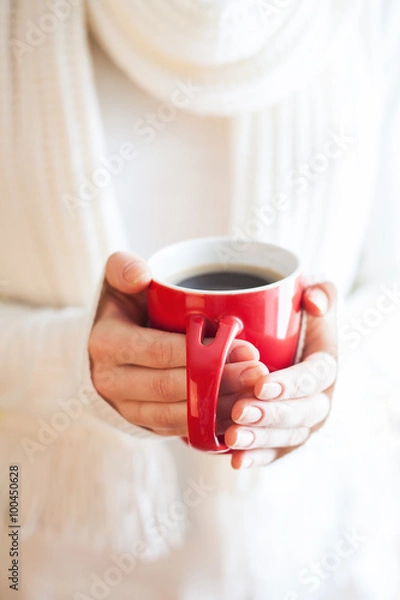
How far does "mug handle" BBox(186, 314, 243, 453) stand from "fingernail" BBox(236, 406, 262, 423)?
2 cm

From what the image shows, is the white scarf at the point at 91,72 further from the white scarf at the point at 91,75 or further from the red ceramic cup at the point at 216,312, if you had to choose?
the red ceramic cup at the point at 216,312

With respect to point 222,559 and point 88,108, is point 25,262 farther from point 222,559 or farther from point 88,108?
point 222,559

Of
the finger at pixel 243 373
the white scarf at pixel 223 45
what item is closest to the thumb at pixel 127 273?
the finger at pixel 243 373

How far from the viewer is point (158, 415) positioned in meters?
0.49

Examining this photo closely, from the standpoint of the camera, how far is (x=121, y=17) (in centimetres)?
63

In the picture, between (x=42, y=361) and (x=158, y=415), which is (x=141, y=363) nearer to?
(x=158, y=415)

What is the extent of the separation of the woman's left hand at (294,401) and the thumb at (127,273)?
0.12 metres

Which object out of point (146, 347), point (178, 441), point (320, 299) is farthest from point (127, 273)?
point (178, 441)

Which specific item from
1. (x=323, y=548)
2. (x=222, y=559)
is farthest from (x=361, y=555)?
(x=222, y=559)

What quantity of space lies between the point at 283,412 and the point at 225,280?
0.41 ft

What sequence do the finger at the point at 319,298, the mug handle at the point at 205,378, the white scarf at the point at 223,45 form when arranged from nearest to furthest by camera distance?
the mug handle at the point at 205,378, the finger at the point at 319,298, the white scarf at the point at 223,45

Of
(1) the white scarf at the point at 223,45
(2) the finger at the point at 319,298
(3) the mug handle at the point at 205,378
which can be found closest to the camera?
(3) the mug handle at the point at 205,378

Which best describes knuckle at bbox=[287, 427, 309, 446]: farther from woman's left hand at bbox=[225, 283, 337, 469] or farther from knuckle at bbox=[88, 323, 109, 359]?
knuckle at bbox=[88, 323, 109, 359]

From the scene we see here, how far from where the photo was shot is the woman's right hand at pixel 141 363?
43 centimetres
